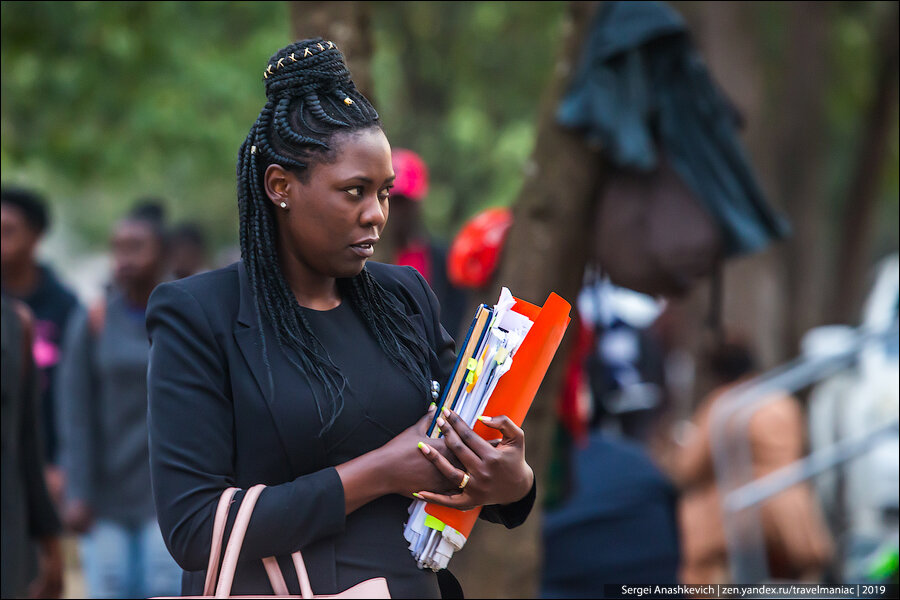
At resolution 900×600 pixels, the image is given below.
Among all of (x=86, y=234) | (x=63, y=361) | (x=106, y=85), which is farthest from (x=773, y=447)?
(x=86, y=234)

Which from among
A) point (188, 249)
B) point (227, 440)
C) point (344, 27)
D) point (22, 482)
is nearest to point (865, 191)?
point (188, 249)

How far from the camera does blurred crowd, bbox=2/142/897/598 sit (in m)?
4.07

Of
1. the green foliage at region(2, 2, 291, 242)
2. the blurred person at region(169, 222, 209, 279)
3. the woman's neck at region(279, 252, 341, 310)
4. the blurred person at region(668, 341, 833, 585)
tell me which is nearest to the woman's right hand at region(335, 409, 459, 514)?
the woman's neck at region(279, 252, 341, 310)

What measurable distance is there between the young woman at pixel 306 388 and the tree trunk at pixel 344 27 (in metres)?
1.78

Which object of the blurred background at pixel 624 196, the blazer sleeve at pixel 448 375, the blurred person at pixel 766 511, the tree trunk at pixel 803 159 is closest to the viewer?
the blazer sleeve at pixel 448 375

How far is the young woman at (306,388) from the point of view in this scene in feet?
7.07

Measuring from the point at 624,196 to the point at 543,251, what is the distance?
41 cm

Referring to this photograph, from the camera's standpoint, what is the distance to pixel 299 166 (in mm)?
2254

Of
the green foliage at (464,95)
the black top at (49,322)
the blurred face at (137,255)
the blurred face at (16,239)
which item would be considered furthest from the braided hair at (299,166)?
the green foliage at (464,95)

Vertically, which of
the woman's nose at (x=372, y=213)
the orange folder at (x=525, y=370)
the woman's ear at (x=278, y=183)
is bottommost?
the orange folder at (x=525, y=370)

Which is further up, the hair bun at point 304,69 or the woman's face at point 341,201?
the hair bun at point 304,69

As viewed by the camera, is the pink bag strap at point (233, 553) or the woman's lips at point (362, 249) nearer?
the pink bag strap at point (233, 553)

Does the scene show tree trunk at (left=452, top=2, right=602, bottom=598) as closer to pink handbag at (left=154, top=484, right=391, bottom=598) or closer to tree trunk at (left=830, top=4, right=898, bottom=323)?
pink handbag at (left=154, top=484, right=391, bottom=598)

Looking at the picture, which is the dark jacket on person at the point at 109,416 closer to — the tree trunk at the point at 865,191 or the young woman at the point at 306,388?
the young woman at the point at 306,388
